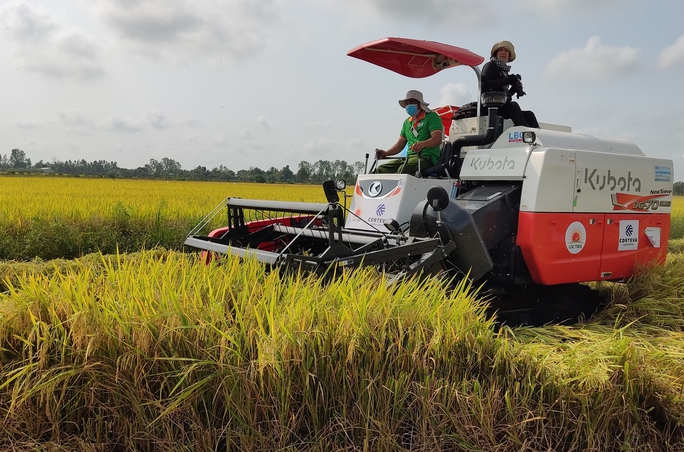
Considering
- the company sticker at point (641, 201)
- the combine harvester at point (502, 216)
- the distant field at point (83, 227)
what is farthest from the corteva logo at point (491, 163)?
the distant field at point (83, 227)

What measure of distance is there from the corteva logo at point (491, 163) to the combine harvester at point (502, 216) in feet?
0.04

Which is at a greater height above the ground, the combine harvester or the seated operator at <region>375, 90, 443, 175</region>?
the seated operator at <region>375, 90, 443, 175</region>

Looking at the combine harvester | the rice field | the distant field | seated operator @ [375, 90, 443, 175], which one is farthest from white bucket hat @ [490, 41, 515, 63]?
the distant field

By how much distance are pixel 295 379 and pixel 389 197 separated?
2.97 meters

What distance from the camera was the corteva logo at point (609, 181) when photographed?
15.6ft

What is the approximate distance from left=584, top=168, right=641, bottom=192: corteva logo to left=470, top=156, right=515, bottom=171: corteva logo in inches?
26.8

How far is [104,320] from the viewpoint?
233 cm

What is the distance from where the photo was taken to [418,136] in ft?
18.7

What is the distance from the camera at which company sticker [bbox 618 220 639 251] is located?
505 centimetres

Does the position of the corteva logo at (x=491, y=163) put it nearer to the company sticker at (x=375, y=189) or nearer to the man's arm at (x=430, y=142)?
the man's arm at (x=430, y=142)

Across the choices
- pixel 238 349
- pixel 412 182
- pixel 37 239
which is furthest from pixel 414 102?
pixel 37 239

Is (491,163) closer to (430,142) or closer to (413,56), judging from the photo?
(430,142)

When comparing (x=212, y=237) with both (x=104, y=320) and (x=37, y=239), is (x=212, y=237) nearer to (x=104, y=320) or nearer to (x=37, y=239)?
(x=104, y=320)

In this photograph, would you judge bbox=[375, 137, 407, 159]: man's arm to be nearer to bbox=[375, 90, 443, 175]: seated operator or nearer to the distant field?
bbox=[375, 90, 443, 175]: seated operator
